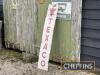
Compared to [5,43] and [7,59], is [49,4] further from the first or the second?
[5,43]

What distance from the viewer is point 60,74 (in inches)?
234

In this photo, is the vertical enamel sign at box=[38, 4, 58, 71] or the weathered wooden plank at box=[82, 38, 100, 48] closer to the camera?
the weathered wooden plank at box=[82, 38, 100, 48]

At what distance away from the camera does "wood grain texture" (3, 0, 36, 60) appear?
290 inches

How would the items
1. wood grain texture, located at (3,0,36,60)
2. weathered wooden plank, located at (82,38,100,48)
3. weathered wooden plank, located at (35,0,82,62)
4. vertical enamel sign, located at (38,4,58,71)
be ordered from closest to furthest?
weathered wooden plank, located at (82,38,100,48) → weathered wooden plank, located at (35,0,82,62) → vertical enamel sign, located at (38,4,58,71) → wood grain texture, located at (3,0,36,60)

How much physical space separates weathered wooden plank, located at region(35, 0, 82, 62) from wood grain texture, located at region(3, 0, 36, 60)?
1.84ft

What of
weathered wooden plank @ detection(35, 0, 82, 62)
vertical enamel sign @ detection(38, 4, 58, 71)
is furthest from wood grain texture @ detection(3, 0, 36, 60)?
vertical enamel sign @ detection(38, 4, 58, 71)

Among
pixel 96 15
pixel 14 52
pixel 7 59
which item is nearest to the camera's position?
pixel 96 15

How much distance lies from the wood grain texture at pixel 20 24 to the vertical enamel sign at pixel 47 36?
0.85 m

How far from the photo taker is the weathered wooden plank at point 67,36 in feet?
20.1

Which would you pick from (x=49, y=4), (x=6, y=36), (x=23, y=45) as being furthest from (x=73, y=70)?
(x=6, y=36)

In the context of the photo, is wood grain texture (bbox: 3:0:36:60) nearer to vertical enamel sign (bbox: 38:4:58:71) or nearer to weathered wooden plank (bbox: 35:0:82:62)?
weathered wooden plank (bbox: 35:0:82:62)

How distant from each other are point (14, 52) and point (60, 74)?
251cm

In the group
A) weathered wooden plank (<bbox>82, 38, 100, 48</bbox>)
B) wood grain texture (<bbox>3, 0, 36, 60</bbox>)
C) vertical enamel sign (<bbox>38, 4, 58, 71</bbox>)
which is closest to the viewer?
weathered wooden plank (<bbox>82, 38, 100, 48</bbox>)

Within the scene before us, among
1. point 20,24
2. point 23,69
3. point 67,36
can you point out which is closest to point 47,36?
point 67,36
